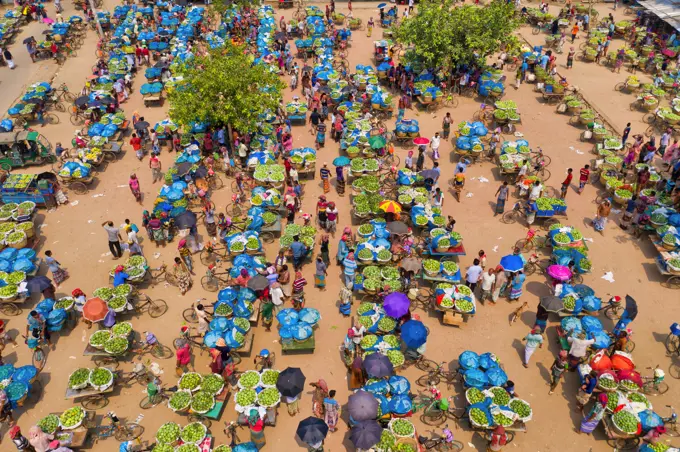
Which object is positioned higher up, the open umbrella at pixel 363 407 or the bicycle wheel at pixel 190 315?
the open umbrella at pixel 363 407

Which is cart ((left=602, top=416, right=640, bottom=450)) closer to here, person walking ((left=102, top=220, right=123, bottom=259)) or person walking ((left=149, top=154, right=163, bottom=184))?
person walking ((left=102, top=220, right=123, bottom=259))

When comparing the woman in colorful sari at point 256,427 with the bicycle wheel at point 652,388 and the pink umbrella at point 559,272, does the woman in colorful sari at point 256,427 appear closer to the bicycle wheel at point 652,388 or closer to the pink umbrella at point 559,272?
the pink umbrella at point 559,272

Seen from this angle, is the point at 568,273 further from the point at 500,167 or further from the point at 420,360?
the point at 500,167

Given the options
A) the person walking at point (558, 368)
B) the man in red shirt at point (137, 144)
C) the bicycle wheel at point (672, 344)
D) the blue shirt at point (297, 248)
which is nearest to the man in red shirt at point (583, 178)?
the bicycle wheel at point (672, 344)

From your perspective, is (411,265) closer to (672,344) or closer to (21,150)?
(672,344)

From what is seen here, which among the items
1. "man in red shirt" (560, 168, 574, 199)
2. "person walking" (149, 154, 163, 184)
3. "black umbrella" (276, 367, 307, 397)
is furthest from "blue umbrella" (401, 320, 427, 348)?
"person walking" (149, 154, 163, 184)
